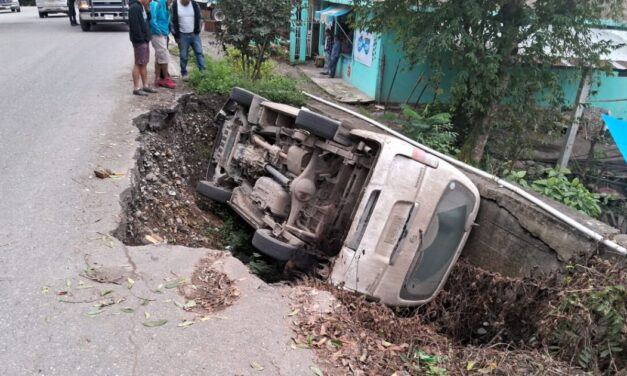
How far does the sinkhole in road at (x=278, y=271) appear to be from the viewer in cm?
377

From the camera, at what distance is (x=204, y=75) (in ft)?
28.2

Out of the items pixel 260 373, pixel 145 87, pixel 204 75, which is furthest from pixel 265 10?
pixel 260 373

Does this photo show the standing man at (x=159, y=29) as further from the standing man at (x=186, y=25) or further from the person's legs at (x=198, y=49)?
the person's legs at (x=198, y=49)

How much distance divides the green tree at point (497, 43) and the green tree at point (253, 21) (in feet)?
5.47

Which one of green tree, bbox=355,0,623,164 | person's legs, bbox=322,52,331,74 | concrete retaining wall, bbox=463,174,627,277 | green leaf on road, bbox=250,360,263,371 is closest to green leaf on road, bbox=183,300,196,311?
green leaf on road, bbox=250,360,263,371

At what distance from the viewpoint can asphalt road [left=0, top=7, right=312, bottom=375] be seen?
8.99 ft

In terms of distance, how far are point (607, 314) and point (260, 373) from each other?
7.98 feet

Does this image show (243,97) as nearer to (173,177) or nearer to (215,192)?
(215,192)

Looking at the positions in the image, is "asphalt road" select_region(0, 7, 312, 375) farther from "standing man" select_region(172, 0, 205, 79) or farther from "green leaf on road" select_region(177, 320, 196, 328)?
"standing man" select_region(172, 0, 205, 79)

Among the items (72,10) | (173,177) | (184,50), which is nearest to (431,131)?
(173,177)

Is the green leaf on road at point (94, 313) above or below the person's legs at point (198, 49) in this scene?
below

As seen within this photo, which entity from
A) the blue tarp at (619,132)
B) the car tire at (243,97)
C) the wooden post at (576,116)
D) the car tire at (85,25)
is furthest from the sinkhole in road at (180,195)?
the car tire at (85,25)

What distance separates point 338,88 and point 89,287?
35.8 feet

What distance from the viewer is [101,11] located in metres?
16.6
